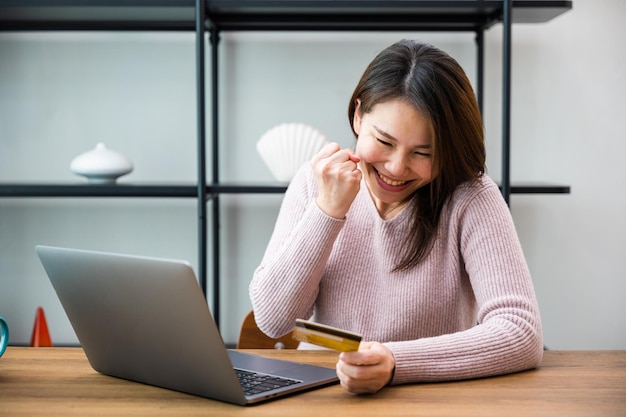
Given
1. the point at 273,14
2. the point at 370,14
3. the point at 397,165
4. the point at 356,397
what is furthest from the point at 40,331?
the point at 356,397

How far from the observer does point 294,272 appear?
1.45 meters

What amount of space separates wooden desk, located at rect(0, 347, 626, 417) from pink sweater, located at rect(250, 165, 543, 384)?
3.7 inches

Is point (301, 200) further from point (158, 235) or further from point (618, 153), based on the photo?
point (618, 153)

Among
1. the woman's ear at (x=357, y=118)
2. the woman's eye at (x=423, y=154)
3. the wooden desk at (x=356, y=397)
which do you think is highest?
the woman's ear at (x=357, y=118)

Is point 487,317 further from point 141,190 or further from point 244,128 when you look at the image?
point 244,128

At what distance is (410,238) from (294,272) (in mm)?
240

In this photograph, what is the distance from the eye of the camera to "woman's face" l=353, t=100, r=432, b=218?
4.51 ft

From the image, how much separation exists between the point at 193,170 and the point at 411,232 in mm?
1400

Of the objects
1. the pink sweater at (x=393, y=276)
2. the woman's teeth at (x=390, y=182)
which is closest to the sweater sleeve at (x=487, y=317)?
the pink sweater at (x=393, y=276)

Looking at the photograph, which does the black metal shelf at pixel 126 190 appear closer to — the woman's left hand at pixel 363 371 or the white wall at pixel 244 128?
the white wall at pixel 244 128

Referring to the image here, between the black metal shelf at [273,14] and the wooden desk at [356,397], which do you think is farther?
the black metal shelf at [273,14]

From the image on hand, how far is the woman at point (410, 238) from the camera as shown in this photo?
1.31m

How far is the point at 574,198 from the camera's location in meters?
2.81

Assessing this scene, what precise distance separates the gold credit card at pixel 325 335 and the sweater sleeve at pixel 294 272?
0.44m
